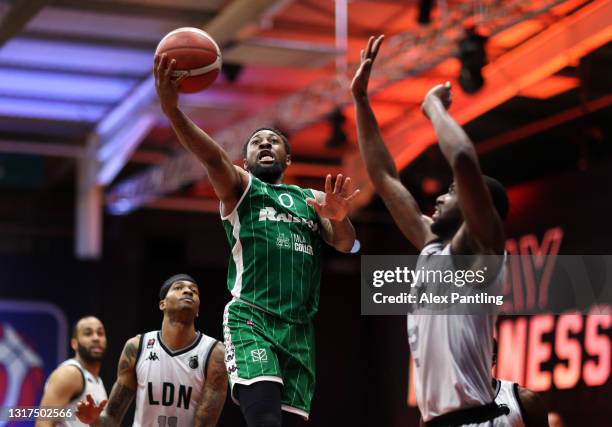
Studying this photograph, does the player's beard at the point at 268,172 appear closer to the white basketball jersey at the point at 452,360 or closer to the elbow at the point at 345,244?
the elbow at the point at 345,244

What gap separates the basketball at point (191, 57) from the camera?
519 cm

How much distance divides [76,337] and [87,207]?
29.7 feet

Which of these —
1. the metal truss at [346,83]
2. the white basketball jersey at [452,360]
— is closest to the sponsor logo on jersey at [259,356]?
the white basketball jersey at [452,360]

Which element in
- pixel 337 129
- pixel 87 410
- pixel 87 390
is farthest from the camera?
pixel 337 129

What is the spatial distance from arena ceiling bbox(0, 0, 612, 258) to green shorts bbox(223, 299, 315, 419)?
5.31 metres

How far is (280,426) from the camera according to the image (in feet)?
15.5

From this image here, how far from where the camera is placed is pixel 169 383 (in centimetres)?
648

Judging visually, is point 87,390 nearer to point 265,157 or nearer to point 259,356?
point 265,157

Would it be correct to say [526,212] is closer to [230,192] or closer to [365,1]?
[365,1]

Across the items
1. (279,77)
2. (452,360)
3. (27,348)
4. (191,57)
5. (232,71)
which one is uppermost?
(279,77)

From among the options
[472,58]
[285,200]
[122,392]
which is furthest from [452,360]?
[472,58]

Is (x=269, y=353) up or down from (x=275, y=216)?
down

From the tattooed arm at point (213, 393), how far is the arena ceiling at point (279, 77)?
4.57 metres

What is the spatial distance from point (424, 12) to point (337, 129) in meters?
3.09
